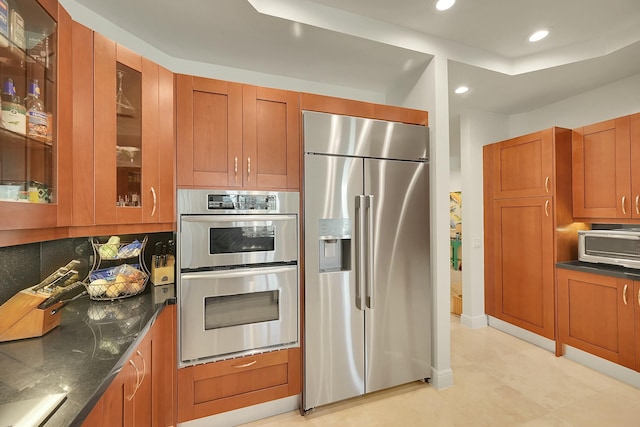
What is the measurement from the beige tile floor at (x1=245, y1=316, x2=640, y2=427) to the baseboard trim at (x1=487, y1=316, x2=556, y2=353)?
8.3 inches

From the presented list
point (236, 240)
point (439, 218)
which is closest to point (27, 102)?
point (236, 240)

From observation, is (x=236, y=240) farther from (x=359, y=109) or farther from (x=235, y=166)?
(x=359, y=109)

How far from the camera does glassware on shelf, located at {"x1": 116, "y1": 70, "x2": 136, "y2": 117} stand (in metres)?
1.47

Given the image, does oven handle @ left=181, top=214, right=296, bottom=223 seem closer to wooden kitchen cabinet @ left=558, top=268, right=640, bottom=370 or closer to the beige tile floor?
the beige tile floor

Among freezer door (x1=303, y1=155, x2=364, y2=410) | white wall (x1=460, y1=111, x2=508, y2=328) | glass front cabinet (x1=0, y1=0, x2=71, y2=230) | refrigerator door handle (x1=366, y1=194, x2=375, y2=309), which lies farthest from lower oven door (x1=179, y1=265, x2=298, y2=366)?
white wall (x1=460, y1=111, x2=508, y2=328)

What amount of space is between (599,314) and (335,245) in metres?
2.44

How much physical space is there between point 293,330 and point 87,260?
1.41 metres

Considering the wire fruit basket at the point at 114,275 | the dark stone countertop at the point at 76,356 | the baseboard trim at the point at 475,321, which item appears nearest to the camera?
the dark stone countertop at the point at 76,356

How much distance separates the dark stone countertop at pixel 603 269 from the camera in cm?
222

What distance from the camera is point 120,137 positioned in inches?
58.3

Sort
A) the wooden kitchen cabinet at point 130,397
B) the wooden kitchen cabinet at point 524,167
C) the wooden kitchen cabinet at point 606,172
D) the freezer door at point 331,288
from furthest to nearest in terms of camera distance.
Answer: the wooden kitchen cabinet at point 524,167 → the wooden kitchen cabinet at point 606,172 → the freezer door at point 331,288 → the wooden kitchen cabinet at point 130,397

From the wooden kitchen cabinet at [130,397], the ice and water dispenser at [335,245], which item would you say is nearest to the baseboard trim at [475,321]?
the ice and water dispenser at [335,245]

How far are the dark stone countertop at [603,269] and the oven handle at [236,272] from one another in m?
2.63

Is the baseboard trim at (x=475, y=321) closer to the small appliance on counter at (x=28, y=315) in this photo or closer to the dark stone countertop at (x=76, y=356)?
the dark stone countertop at (x=76, y=356)
